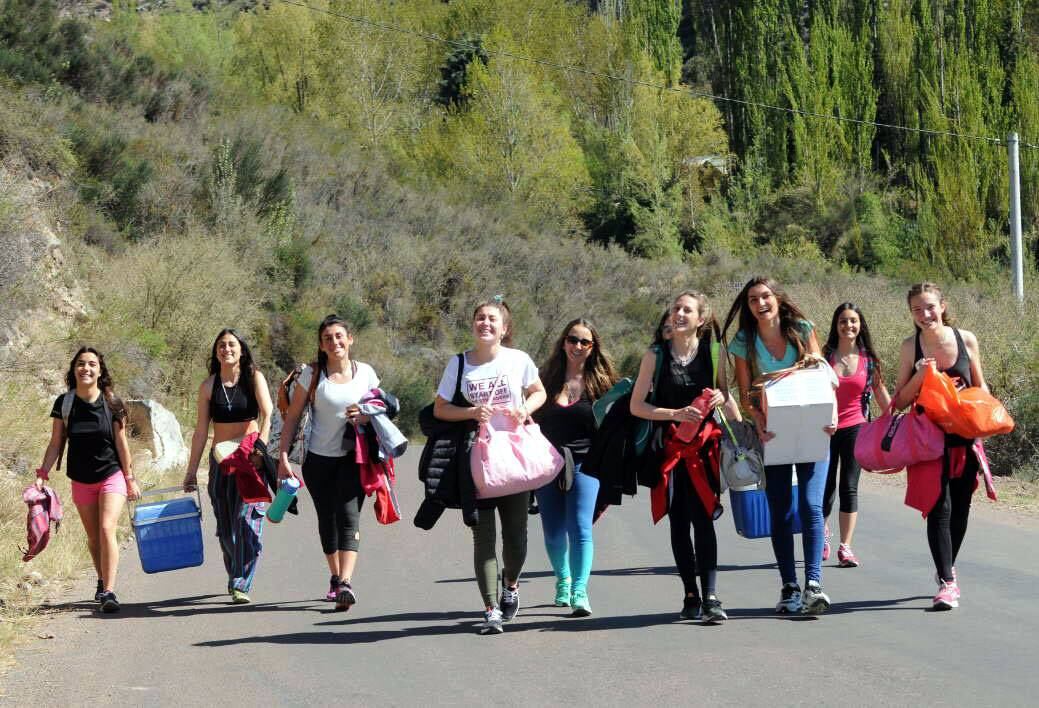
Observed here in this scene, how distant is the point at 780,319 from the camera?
310 inches

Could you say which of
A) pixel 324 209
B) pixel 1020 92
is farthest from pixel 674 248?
pixel 324 209

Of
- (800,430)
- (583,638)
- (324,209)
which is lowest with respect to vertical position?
(583,638)

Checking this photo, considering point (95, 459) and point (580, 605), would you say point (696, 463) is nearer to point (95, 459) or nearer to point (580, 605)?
point (580, 605)

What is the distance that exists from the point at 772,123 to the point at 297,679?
61646 millimetres

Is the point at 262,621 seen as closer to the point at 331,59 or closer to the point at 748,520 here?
the point at 748,520

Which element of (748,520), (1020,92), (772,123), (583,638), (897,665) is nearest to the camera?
(897,665)

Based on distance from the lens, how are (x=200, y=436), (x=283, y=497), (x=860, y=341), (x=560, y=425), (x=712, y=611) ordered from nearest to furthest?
(x=712, y=611), (x=560, y=425), (x=283, y=497), (x=200, y=436), (x=860, y=341)

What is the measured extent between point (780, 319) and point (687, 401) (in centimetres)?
79

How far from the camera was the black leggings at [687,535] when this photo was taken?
296 inches

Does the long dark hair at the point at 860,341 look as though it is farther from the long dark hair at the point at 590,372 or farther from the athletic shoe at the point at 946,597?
the athletic shoe at the point at 946,597

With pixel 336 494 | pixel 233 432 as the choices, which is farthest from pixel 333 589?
pixel 233 432

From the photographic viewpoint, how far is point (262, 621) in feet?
26.9

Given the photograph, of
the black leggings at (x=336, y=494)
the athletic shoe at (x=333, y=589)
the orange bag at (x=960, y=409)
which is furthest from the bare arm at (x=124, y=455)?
the orange bag at (x=960, y=409)

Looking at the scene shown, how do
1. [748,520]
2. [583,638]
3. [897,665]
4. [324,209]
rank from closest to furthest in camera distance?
[897,665] → [583,638] → [748,520] → [324,209]
